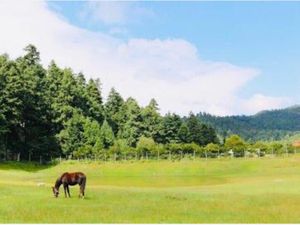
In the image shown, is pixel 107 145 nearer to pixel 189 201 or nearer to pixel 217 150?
pixel 217 150

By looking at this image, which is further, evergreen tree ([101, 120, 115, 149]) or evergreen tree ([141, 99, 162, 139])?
evergreen tree ([141, 99, 162, 139])

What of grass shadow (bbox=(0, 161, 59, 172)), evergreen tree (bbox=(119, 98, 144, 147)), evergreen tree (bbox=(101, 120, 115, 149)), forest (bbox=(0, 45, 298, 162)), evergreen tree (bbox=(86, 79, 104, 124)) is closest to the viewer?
grass shadow (bbox=(0, 161, 59, 172))

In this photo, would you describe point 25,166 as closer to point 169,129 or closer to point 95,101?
point 95,101

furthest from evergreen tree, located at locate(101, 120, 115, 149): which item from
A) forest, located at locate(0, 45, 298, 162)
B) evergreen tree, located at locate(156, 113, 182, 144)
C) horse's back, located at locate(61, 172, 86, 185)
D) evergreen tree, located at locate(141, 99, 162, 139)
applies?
horse's back, located at locate(61, 172, 86, 185)

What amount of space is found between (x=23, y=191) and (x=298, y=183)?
2457 cm

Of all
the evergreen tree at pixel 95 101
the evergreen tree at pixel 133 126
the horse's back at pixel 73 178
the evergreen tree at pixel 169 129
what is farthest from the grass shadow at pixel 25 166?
the horse's back at pixel 73 178

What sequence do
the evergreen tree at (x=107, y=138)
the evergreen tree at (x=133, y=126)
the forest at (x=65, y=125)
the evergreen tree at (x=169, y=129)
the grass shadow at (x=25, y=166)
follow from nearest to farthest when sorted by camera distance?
the grass shadow at (x=25, y=166), the forest at (x=65, y=125), the evergreen tree at (x=107, y=138), the evergreen tree at (x=133, y=126), the evergreen tree at (x=169, y=129)

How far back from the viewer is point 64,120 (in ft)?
363

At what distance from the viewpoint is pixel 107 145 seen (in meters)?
114

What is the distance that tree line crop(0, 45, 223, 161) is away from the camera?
97.5m

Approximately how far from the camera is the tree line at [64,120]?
3839 inches

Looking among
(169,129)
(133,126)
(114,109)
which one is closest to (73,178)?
(133,126)

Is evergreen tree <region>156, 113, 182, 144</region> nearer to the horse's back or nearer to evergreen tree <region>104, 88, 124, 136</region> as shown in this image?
evergreen tree <region>104, 88, 124, 136</region>

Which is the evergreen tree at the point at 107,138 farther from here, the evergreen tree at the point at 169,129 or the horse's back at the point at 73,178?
the horse's back at the point at 73,178
